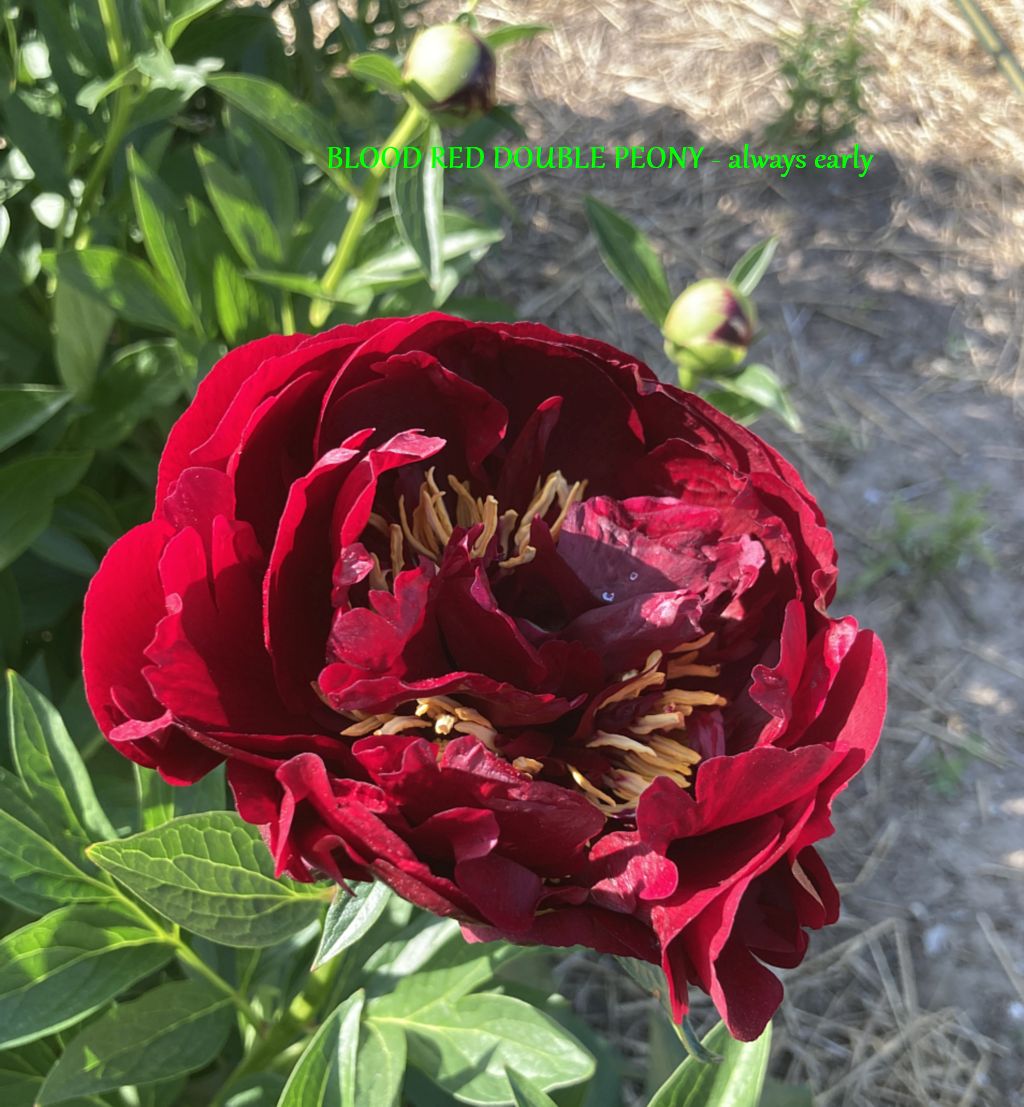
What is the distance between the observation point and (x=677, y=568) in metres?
0.66

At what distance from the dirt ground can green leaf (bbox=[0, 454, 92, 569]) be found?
103cm

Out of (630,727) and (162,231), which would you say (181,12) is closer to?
(162,231)

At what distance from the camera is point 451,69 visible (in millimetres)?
855

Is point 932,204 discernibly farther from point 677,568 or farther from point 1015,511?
point 677,568

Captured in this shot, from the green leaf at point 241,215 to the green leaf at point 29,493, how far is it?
25cm

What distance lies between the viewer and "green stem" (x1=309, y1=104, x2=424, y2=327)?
0.91 m

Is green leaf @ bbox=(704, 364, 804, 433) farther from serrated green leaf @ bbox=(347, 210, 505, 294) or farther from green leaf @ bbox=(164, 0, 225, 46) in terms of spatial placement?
green leaf @ bbox=(164, 0, 225, 46)

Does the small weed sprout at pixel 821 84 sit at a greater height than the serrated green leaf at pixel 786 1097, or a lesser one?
greater

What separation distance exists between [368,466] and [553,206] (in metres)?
1.96

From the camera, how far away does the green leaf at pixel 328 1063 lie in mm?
674

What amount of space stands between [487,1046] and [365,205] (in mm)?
690

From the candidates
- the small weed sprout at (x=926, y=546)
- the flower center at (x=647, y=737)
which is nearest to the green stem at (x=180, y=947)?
the flower center at (x=647, y=737)

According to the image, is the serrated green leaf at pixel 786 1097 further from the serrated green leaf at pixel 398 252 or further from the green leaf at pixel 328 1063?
the serrated green leaf at pixel 398 252

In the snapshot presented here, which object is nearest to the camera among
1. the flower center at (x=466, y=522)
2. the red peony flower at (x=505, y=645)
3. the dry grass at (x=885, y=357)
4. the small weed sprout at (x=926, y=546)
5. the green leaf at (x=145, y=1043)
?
the red peony flower at (x=505, y=645)
